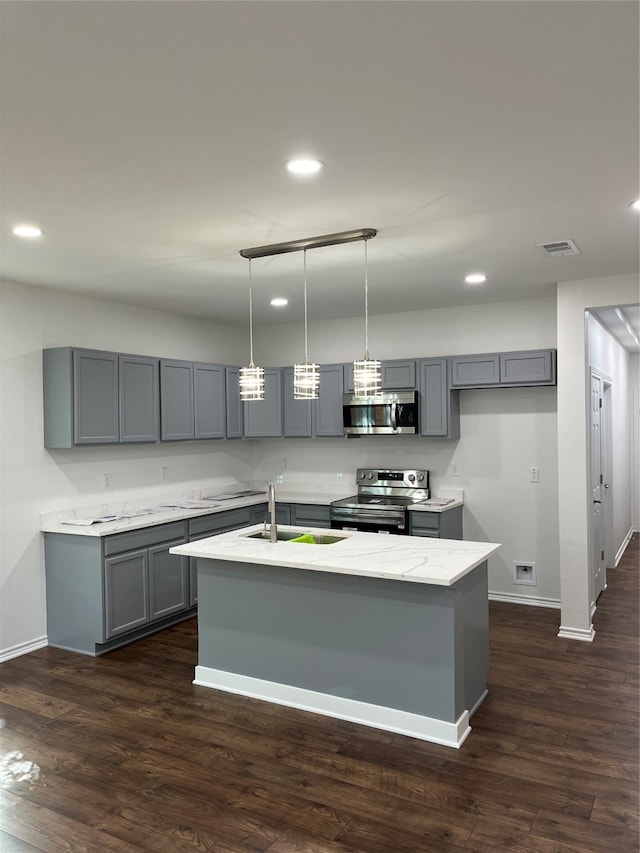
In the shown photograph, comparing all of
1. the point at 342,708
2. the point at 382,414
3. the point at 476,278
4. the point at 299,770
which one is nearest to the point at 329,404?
the point at 382,414

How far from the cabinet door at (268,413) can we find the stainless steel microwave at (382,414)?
740 millimetres

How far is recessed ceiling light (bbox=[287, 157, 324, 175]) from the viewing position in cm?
254

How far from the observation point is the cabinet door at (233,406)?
6.25 m

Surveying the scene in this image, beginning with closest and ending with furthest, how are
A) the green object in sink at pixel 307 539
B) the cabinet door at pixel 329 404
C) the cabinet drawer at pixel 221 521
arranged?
the green object in sink at pixel 307 539 → the cabinet drawer at pixel 221 521 → the cabinet door at pixel 329 404

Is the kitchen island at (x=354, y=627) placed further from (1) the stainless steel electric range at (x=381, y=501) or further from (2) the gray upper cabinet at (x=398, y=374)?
(2) the gray upper cabinet at (x=398, y=374)

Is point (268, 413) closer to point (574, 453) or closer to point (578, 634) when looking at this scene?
point (574, 453)

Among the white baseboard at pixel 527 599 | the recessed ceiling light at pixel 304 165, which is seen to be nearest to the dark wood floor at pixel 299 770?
the white baseboard at pixel 527 599

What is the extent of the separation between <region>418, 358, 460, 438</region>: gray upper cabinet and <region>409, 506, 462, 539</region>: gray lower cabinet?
2.35 feet

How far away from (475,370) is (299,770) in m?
3.58

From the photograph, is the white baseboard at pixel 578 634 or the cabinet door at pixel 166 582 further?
the cabinet door at pixel 166 582

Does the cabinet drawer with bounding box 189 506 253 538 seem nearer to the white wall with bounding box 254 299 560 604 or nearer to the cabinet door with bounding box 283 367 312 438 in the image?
the cabinet door with bounding box 283 367 312 438

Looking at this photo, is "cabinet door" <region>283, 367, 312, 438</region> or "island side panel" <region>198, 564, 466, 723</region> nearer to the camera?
"island side panel" <region>198, 564, 466, 723</region>

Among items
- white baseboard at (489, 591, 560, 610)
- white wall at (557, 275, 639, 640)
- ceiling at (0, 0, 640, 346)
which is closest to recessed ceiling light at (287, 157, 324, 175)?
ceiling at (0, 0, 640, 346)

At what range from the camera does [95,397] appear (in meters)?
4.81
